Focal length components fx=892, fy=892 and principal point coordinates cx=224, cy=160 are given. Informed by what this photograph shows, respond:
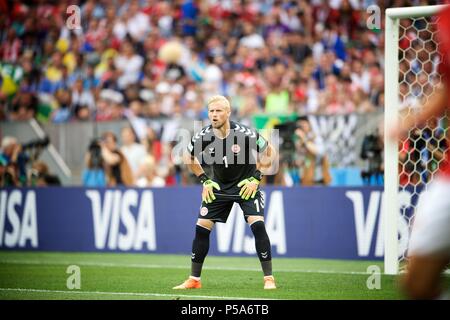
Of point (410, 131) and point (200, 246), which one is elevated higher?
point (410, 131)

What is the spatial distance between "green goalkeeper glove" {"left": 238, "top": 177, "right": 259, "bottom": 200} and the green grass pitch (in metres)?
1.13

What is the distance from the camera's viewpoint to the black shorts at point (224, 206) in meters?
10.8

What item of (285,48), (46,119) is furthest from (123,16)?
(285,48)

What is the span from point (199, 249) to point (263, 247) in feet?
2.58

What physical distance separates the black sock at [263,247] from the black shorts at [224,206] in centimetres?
18

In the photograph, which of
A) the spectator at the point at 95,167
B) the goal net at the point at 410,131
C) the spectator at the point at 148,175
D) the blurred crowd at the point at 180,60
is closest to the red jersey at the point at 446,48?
the goal net at the point at 410,131

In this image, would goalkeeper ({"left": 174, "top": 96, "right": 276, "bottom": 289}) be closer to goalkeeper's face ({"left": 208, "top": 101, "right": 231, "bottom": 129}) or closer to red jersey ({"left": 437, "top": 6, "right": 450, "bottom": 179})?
goalkeeper's face ({"left": 208, "top": 101, "right": 231, "bottom": 129})

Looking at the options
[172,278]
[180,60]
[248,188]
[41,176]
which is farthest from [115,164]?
[248,188]

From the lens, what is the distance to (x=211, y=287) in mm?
11016

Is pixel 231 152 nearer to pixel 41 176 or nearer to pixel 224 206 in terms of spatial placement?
pixel 224 206

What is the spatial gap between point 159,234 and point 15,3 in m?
11.8

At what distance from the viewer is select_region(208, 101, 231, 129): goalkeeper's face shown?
10.5 meters

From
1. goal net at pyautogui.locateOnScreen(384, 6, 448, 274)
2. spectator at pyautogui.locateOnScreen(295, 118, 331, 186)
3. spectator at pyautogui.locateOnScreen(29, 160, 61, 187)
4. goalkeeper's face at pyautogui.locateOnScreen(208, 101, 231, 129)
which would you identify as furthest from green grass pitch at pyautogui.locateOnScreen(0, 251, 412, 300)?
spectator at pyautogui.locateOnScreen(29, 160, 61, 187)

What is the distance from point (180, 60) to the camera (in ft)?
72.7
